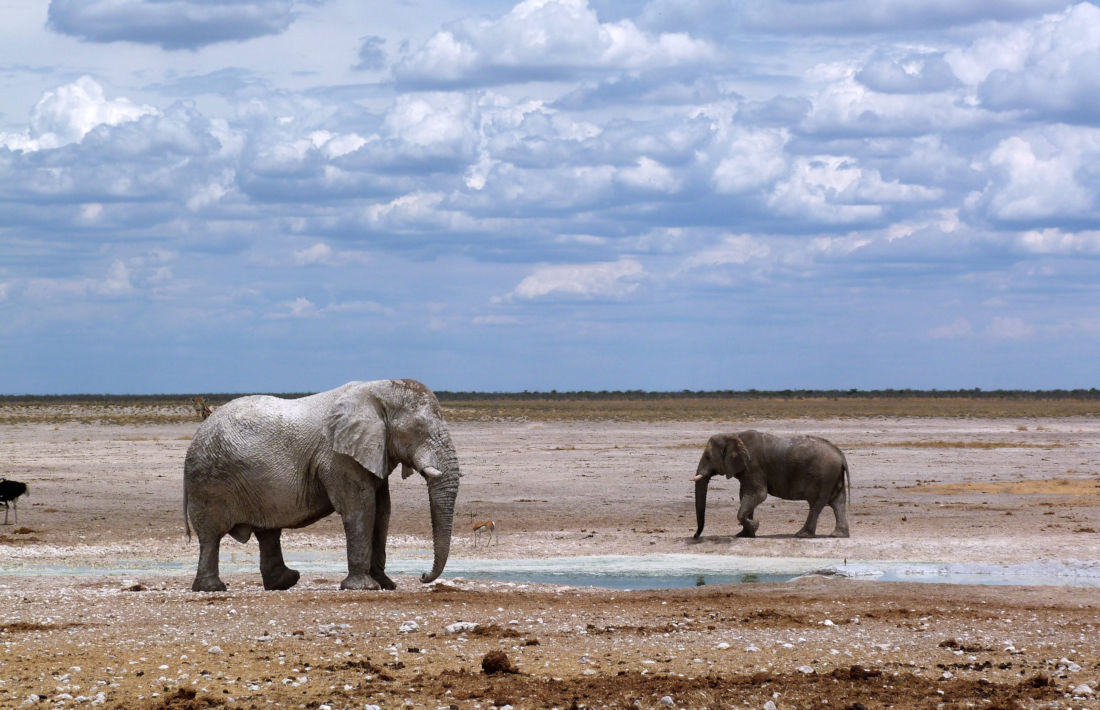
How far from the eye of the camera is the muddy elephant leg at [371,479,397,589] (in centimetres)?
1755

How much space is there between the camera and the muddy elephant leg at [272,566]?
17625 millimetres

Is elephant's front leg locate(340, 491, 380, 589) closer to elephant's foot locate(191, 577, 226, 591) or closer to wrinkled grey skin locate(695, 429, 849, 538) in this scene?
elephant's foot locate(191, 577, 226, 591)

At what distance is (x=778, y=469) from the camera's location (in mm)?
24484

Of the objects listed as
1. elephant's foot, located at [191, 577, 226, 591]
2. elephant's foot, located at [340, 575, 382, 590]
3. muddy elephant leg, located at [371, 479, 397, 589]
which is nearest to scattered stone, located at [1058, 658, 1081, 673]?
elephant's foot, located at [340, 575, 382, 590]

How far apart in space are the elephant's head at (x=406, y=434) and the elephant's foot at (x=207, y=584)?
2.23m

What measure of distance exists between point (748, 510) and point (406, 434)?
8.31m

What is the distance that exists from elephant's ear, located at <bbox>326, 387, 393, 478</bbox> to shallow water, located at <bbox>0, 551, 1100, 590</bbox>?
2759 millimetres

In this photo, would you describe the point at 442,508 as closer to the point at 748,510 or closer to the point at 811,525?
the point at 748,510

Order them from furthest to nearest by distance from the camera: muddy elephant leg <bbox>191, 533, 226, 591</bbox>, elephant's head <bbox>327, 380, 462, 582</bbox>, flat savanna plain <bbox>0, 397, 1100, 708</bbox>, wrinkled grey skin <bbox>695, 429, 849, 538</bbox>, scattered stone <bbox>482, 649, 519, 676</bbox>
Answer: wrinkled grey skin <bbox>695, 429, 849, 538</bbox>
muddy elephant leg <bbox>191, 533, 226, 591</bbox>
elephant's head <bbox>327, 380, 462, 582</bbox>
scattered stone <bbox>482, 649, 519, 676</bbox>
flat savanna plain <bbox>0, 397, 1100, 708</bbox>

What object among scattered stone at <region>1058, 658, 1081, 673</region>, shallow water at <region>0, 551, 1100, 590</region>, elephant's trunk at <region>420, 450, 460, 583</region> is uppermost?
elephant's trunk at <region>420, 450, 460, 583</region>

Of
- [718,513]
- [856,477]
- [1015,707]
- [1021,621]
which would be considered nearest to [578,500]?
[718,513]

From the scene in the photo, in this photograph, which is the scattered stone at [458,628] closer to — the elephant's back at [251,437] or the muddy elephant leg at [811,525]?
the elephant's back at [251,437]

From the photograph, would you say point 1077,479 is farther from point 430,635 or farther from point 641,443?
point 430,635

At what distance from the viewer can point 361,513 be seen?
17047mm
